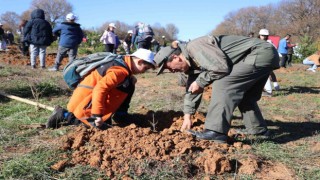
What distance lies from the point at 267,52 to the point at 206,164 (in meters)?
1.41

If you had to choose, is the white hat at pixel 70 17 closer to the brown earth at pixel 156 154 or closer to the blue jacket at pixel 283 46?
the brown earth at pixel 156 154

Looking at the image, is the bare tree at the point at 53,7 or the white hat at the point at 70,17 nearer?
the white hat at the point at 70,17

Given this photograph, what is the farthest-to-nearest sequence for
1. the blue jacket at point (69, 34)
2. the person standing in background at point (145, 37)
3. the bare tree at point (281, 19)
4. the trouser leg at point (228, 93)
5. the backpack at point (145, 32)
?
the bare tree at point (281, 19), the backpack at point (145, 32), the person standing in background at point (145, 37), the blue jacket at point (69, 34), the trouser leg at point (228, 93)

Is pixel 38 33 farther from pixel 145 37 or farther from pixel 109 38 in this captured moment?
pixel 109 38

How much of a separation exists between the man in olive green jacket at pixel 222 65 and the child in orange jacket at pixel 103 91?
0.38 meters

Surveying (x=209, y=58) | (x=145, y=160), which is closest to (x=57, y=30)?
(x=209, y=58)

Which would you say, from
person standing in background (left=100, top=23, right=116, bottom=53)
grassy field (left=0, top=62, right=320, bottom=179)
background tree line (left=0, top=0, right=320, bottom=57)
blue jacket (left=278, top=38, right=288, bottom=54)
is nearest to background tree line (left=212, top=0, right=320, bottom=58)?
background tree line (left=0, top=0, right=320, bottom=57)

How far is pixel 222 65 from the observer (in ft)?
11.2

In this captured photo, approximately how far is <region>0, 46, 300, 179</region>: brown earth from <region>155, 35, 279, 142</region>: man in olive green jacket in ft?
0.85

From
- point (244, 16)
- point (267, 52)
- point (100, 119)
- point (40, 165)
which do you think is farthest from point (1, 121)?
point (244, 16)

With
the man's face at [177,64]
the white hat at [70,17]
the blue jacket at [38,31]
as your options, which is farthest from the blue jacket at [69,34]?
the man's face at [177,64]

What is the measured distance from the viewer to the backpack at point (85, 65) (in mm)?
3900

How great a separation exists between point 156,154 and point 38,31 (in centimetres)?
737

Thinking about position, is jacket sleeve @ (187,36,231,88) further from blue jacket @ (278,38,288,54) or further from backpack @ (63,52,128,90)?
blue jacket @ (278,38,288,54)
